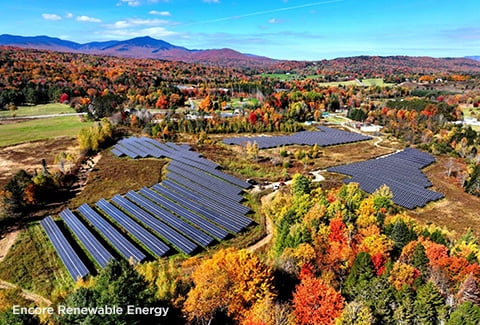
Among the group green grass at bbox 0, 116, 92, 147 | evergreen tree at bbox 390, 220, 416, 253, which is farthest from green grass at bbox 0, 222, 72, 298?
green grass at bbox 0, 116, 92, 147

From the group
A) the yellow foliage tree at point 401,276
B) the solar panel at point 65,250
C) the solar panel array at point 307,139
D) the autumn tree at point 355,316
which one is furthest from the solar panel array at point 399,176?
the solar panel at point 65,250

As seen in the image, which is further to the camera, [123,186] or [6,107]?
[6,107]

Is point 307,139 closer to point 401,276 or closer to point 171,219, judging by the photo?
point 171,219

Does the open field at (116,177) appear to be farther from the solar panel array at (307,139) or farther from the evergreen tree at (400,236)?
the evergreen tree at (400,236)

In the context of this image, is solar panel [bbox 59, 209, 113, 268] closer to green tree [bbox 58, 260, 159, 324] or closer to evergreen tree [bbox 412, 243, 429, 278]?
green tree [bbox 58, 260, 159, 324]

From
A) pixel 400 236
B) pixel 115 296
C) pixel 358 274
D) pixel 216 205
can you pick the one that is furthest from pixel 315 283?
pixel 216 205

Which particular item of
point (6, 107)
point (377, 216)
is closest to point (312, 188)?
point (377, 216)

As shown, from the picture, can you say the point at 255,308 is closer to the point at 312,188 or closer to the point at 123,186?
the point at 312,188
